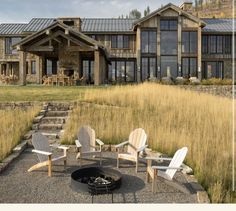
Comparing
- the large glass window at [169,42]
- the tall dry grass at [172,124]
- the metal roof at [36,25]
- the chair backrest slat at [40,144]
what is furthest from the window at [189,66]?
the chair backrest slat at [40,144]

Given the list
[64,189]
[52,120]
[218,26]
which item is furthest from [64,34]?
[64,189]

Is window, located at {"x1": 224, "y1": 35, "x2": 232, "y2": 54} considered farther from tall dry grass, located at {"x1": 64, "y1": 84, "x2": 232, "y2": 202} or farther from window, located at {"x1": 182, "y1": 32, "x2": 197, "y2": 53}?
tall dry grass, located at {"x1": 64, "y1": 84, "x2": 232, "y2": 202}

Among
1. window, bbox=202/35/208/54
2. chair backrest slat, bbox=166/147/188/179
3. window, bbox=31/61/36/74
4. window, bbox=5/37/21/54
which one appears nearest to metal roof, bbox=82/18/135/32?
window, bbox=31/61/36/74

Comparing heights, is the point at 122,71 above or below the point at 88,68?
below

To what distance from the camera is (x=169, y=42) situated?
98.7ft

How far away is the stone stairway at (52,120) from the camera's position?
991 centimetres

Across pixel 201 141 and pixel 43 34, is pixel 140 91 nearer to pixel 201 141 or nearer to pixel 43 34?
pixel 201 141

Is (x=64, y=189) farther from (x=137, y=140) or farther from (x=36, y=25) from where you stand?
→ (x=36, y=25)

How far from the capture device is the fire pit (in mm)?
5449

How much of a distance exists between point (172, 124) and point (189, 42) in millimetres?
21217

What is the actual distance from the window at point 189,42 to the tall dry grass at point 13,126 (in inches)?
813

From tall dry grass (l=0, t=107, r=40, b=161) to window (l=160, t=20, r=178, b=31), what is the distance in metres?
→ 20.4

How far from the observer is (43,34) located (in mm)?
22547
